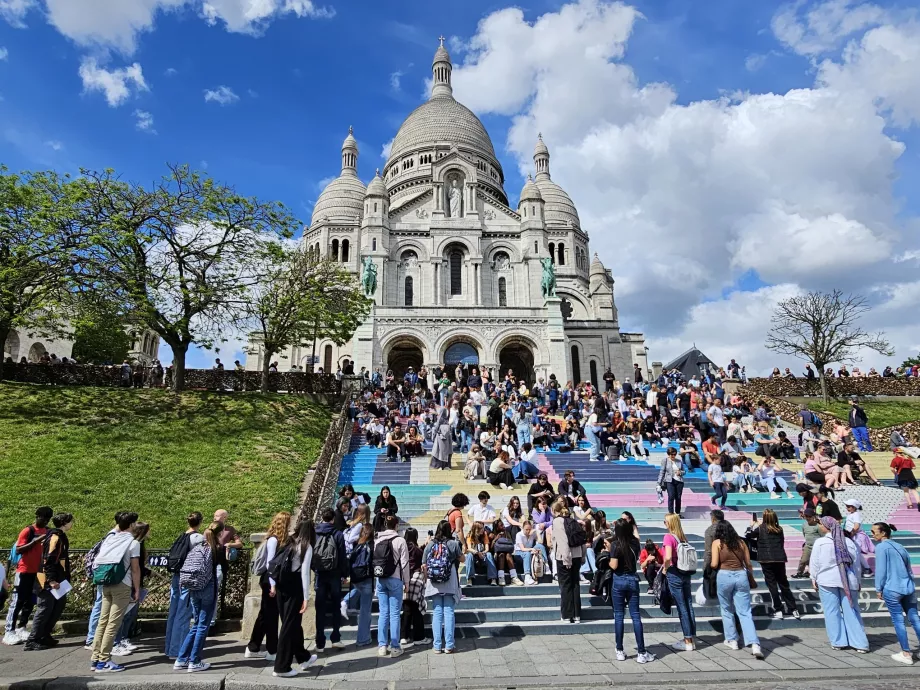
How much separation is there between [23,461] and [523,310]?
1031 inches

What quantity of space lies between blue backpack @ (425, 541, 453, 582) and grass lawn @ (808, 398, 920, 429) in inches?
882

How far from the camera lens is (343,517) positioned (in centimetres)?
986

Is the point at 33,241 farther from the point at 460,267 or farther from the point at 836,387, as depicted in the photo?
the point at 836,387

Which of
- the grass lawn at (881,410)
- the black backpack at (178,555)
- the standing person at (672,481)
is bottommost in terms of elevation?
the black backpack at (178,555)

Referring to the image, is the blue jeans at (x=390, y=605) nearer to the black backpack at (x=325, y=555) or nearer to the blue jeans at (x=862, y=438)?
the black backpack at (x=325, y=555)

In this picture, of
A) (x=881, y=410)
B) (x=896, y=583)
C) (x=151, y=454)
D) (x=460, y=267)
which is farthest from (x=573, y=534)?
(x=460, y=267)

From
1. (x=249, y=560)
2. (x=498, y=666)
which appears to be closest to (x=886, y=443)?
(x=498, y=666)

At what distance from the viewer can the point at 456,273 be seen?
40.6 metres

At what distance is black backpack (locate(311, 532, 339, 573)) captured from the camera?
684 cm

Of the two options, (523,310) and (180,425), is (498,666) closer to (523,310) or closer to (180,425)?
(180,425)

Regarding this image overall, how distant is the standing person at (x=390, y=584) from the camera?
6.80 meters

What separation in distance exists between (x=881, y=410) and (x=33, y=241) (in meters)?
33.2

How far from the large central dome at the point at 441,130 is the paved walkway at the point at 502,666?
5320 centimetres

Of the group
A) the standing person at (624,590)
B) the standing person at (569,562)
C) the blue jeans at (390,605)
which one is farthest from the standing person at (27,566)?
the standing person at (624,590)
